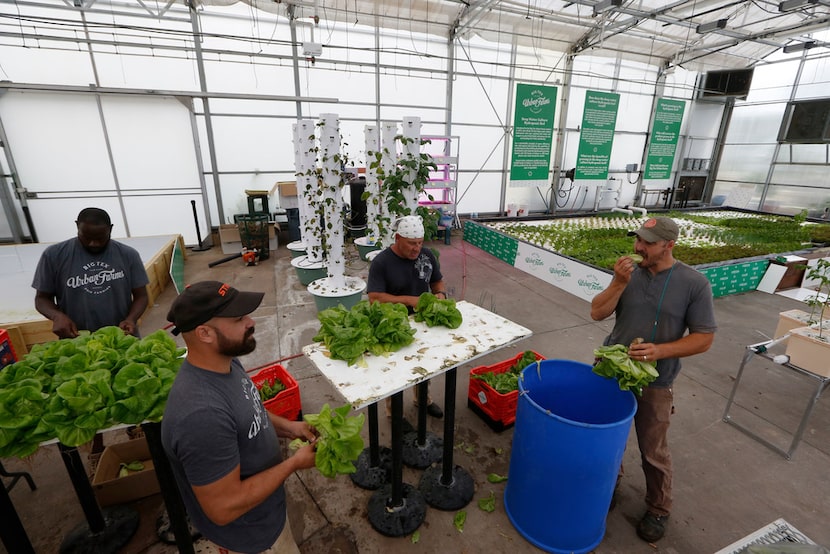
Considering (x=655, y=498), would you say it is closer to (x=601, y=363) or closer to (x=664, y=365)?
(x=664, y=365)

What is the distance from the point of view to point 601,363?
2.36m

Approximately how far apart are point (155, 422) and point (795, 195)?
18883 mm

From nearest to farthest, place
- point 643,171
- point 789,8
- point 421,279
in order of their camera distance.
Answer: point 421,279 < point 789,8 < point 643,171

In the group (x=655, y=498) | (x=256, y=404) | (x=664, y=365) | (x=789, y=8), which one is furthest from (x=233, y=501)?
(x=789, y=8)

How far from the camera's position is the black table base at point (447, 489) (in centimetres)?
285

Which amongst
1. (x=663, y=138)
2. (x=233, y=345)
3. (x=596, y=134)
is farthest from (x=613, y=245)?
(x=233, y=345)

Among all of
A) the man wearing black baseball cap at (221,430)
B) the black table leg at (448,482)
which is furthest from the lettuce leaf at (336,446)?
the black table leg at (448,482)

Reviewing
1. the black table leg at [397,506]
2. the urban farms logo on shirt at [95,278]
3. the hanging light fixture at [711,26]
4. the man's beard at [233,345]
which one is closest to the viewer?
the man's beard at [233,345]

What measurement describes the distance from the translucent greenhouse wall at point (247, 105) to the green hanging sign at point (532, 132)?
1.26 metres

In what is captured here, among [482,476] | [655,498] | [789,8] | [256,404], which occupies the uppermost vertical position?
[789,8]

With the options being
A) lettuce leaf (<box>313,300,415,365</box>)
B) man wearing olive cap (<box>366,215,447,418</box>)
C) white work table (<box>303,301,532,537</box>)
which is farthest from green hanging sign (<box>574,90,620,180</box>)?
lettuce leaf (<box>313,300,415,365</box>)

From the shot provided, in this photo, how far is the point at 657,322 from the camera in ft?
7.99

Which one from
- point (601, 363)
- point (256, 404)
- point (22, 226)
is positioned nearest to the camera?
point (256, 404)

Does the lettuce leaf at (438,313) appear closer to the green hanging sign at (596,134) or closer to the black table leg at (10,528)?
the black table leg at (10,528)
